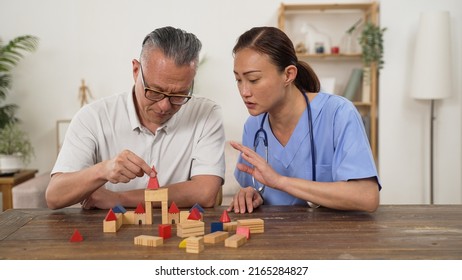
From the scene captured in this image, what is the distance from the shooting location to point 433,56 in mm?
4555

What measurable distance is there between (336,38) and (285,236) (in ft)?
12.1

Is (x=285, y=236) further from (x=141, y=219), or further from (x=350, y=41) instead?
(x=350, y=41)

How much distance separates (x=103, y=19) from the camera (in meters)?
4.98

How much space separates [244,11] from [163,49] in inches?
118

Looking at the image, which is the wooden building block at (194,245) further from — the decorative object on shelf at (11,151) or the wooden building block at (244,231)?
the decorative object on shelf at (11,151)

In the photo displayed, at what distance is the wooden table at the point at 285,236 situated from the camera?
1.46 m

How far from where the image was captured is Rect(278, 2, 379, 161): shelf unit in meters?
4.84

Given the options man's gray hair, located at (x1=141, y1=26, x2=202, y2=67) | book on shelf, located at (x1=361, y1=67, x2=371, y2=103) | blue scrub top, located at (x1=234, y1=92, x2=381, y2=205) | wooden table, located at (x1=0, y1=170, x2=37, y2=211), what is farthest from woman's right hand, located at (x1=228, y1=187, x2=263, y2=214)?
book on shelf, located at (x1=361, y1=67, x2=371, y2=103)

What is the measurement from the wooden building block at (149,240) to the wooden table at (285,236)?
2 cm

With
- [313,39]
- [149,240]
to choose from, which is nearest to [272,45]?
[149,240]

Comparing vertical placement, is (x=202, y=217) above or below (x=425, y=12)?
below

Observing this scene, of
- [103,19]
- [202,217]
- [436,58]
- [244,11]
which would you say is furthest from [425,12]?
[202,217]

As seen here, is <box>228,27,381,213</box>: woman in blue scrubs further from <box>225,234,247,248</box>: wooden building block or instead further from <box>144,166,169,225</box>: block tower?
<box>225,234,247,248</box>: wooden building block

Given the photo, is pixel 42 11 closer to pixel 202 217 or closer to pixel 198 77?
pixel 198 77
